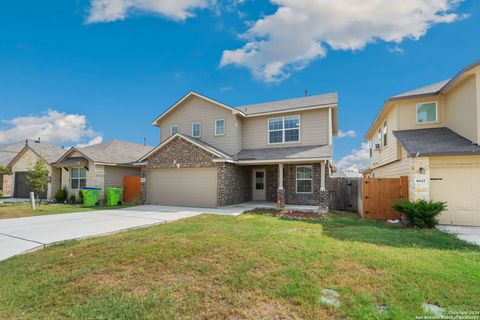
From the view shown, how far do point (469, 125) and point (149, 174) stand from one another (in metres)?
16.6

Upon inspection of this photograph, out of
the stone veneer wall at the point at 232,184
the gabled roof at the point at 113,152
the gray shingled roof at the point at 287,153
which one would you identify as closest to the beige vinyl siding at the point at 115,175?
the gabled roof at the point at 113,152

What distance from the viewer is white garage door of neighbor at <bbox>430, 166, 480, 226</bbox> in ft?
29.2

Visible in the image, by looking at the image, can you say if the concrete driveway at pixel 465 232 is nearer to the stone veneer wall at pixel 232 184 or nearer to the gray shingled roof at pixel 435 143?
the gray shingled roof at pixel 435 143

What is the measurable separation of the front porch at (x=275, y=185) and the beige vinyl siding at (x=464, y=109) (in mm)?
5708

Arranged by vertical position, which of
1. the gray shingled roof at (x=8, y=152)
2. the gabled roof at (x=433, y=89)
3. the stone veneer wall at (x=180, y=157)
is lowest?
the stone veneer wall at (x=180, y=157)

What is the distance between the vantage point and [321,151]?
522 inches

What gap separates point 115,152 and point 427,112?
2116 centimetres

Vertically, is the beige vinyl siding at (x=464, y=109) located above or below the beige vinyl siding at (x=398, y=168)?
above

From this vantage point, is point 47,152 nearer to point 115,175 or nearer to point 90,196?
point 115,175

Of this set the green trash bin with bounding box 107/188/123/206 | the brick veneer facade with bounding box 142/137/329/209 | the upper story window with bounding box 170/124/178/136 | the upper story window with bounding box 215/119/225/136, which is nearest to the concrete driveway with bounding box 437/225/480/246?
the brick veneer facade with bounding box 142/137/329/209

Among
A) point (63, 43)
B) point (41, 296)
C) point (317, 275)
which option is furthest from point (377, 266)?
point (63, 43)

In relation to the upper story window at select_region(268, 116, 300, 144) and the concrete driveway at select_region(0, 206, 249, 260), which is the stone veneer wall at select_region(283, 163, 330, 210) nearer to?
the upper story window at select_region(268, 116, 300, 144)

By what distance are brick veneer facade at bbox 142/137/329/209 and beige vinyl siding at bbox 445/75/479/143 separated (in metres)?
5.91

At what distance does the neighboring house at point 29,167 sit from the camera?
63.4 feet
